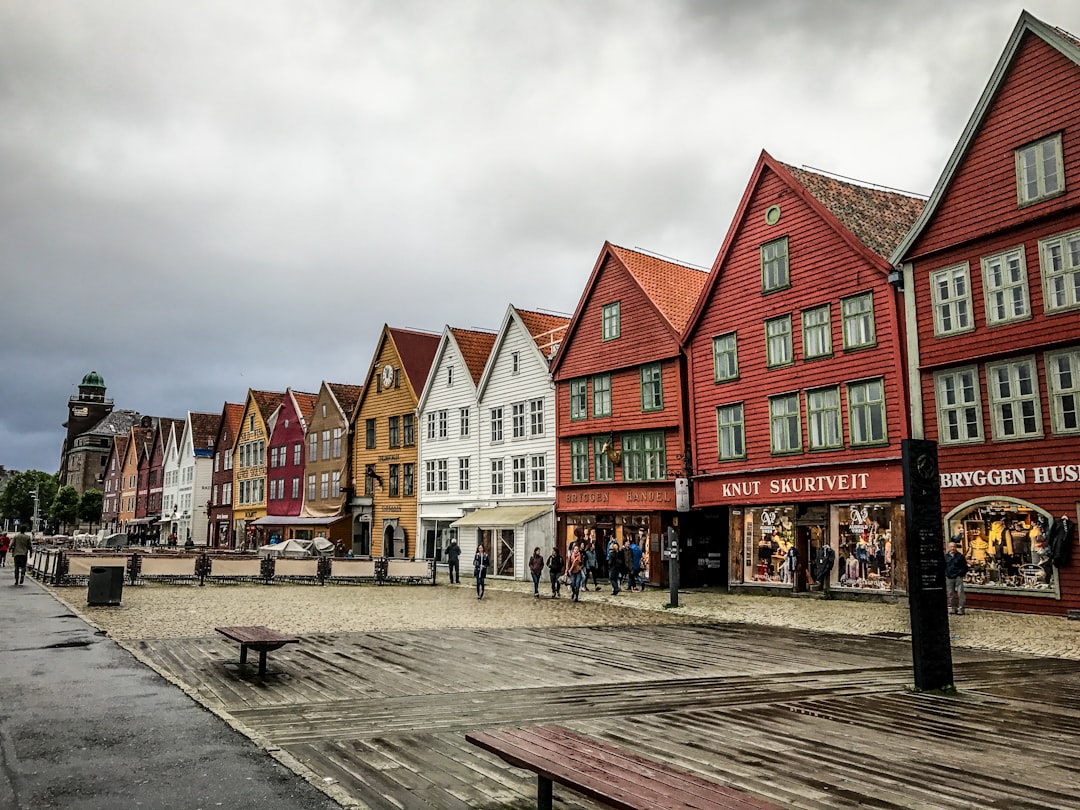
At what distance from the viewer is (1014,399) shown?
21.0 metres

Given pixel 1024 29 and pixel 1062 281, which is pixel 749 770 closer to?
pixel 1062 281

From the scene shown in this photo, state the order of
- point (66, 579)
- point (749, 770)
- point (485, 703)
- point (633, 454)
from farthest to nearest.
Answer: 1. point (633, 454)
2. point (66, 579)
3. point (485, 703)
4. point (749, 770)

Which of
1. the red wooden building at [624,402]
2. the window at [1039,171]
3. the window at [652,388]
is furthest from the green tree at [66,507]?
the window at [1039,171]

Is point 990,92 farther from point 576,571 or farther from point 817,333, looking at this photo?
point 576,571

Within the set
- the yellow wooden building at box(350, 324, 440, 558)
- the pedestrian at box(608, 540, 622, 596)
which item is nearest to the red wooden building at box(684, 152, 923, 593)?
the pedestrian at box(608, 540, 622, 596)

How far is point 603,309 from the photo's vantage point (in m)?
35.6

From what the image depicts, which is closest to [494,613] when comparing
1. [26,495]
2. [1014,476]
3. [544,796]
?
[1014,476]

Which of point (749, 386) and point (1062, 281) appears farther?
point (749, 386)

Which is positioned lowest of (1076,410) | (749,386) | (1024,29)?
(1076,410)

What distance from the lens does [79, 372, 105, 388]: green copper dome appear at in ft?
532

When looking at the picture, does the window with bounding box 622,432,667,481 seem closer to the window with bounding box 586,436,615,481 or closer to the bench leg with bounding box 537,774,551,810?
the window with bounding box 586,436,615,481

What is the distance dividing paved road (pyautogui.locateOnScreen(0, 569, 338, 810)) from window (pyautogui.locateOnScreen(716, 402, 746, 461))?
21.4 meters

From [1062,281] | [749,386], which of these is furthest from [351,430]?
[1062,281]

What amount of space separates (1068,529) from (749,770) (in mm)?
16379
